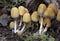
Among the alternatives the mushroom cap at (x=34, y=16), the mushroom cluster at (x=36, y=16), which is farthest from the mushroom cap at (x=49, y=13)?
the mushroom cap at (x=34, y=16)

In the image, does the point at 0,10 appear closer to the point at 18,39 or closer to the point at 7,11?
the point at 7,11

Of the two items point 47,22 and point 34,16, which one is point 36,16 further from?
point 47,22

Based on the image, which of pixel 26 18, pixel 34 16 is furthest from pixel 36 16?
pixel 26 18

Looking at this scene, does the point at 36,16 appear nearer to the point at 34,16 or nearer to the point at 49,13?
the point at 34,16

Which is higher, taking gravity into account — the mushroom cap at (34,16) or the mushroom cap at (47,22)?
the mushroom cap at (34,16)

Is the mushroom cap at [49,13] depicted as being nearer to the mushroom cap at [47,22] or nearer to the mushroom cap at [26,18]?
Result: the mushroom cap at [47,22]

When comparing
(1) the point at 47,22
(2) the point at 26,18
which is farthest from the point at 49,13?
(2) the point at 26,18

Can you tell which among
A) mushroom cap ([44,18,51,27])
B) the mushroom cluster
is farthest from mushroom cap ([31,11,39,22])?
mushroom cap ([44,18,51,27])

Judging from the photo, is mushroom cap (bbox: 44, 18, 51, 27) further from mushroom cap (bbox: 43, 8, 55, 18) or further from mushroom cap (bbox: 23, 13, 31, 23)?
mushroom cap (bbox: 23, 13, 31, 23)
